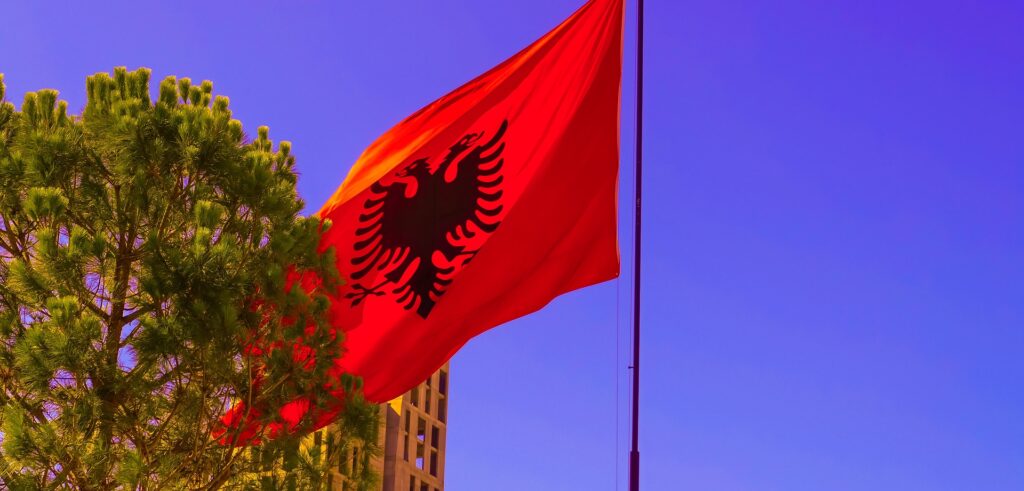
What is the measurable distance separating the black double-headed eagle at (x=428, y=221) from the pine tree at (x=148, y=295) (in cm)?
73

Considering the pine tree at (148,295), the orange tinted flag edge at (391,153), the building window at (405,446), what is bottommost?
the pine tree at (148,295)

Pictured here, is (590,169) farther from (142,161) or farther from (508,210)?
(142,161)

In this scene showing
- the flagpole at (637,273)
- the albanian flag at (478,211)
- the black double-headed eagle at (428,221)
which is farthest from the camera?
the black double-headed eagle at (428,221)

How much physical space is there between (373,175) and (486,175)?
65.0 inches

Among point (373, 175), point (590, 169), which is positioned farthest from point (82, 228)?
point (590, 169)

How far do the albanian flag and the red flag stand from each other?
0.05 ft

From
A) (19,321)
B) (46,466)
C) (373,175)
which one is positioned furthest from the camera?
(373,175)

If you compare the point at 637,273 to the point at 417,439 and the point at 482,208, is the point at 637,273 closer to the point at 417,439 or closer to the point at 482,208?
the point at 482,208

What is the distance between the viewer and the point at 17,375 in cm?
1206

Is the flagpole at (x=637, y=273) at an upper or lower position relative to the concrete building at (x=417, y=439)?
lower

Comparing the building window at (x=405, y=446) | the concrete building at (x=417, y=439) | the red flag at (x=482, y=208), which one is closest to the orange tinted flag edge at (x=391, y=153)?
the red flag at (x=482, y=208)

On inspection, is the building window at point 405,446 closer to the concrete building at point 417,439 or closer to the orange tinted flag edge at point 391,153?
the concrete building at point 417,439

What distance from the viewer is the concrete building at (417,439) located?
210ft

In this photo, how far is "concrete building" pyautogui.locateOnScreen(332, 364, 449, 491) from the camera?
6406cm
